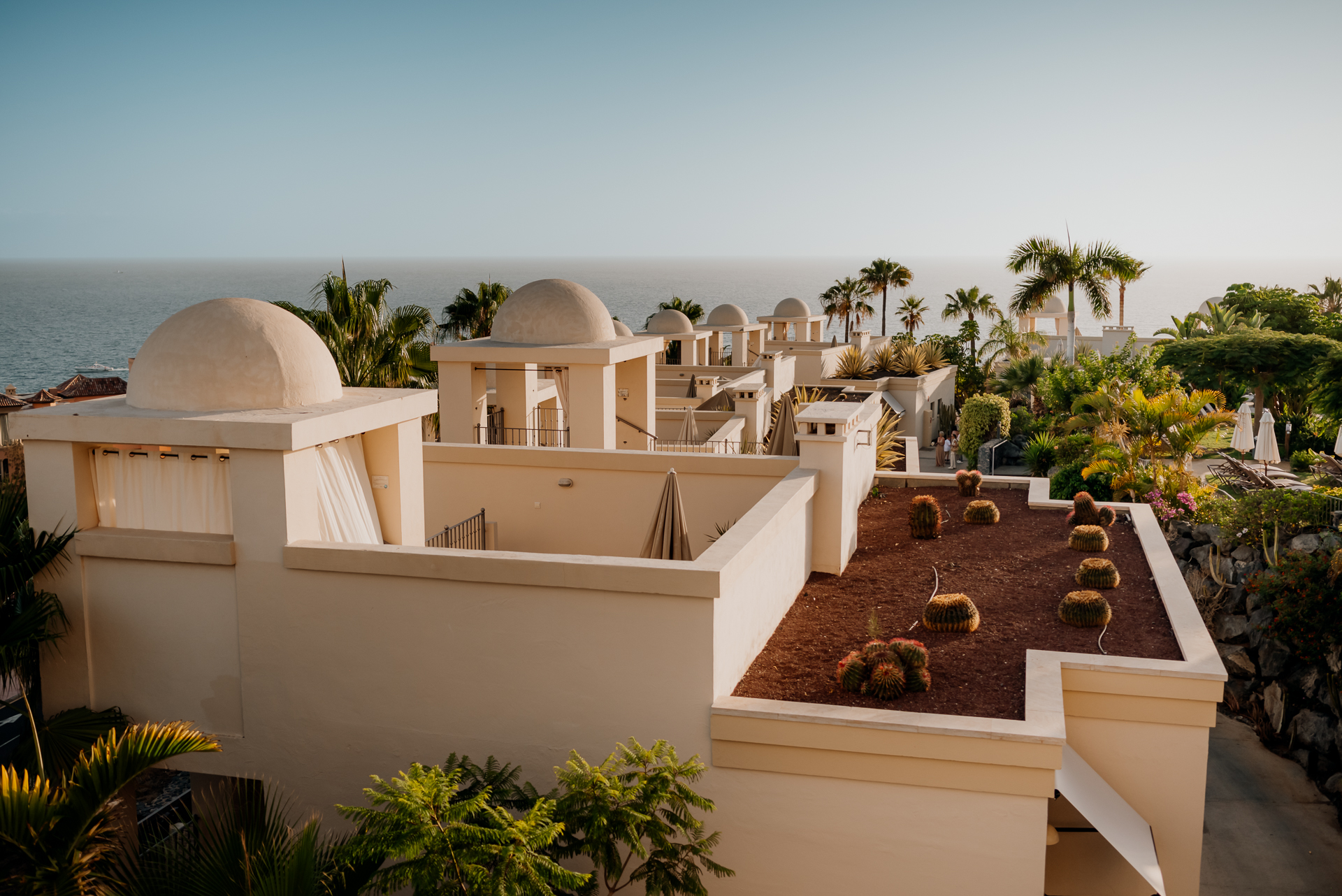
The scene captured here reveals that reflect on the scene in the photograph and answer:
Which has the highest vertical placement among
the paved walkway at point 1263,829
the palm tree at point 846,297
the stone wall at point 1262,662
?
the palm tree at point 846,297

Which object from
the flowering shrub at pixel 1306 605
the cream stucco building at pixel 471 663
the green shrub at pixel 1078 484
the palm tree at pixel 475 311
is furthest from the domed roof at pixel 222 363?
the palm tree at pixel 475 311

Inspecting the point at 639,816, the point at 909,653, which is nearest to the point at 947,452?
the point at 909,653

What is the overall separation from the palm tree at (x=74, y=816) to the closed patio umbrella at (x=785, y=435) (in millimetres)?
10614

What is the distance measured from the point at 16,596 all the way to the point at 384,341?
1711 centimetres

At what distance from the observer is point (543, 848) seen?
25.1 ft

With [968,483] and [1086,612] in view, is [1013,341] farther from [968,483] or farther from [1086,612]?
[1086,612]

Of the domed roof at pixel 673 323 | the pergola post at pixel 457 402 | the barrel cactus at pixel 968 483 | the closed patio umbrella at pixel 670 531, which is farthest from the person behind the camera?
the domed roof at pixel 673 323

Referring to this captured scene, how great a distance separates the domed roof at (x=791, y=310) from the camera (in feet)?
148

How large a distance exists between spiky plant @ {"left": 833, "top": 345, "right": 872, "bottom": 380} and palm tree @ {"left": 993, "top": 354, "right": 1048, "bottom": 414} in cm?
853

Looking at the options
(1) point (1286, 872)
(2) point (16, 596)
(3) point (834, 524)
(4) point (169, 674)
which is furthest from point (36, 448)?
(1) point (1286, 872)

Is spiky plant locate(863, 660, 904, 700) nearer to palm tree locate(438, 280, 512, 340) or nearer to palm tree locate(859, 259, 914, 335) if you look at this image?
palm tree locate(438, 280, 512, 340)

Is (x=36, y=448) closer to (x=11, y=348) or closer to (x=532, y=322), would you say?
(x=532, y=322)

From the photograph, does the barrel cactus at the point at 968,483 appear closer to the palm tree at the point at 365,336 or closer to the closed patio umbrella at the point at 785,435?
the closed patio umbrella at the point at 785,435

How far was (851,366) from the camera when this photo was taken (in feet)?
135
